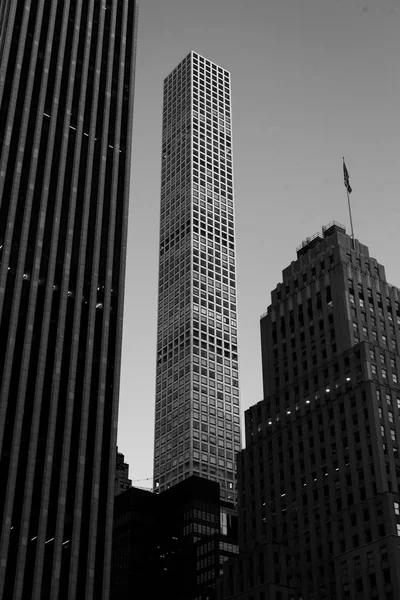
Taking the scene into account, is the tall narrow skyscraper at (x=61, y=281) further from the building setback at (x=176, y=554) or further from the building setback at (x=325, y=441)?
the building setback at (x=176, y=554)

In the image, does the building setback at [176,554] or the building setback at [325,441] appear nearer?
the building setback at [325,441]

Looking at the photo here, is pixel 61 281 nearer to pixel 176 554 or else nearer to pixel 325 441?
pixel 325 441

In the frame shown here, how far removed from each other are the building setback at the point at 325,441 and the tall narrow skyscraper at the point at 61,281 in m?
43.4

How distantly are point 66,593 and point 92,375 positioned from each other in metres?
31.8

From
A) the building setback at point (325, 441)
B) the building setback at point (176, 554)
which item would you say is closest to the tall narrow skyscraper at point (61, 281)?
the building setback at point (325, 441)

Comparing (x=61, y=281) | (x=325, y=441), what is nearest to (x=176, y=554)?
(x=325, y=441)

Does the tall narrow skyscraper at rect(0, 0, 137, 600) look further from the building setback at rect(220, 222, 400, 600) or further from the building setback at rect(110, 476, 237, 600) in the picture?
the building setback at rect(110, 476, 237, 600)

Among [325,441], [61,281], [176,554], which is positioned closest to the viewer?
[61,281]

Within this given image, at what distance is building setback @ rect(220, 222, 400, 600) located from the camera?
5483 inches

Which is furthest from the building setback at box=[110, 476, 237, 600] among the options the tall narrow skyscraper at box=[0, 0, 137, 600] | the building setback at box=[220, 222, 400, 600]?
the tall narrow skyscraper at box=[0, 0, 137, 600]

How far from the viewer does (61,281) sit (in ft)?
424

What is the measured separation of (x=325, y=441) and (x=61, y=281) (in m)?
60.0

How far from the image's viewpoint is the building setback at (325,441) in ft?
457

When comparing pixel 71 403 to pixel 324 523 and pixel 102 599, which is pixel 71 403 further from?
pixel 324 523
